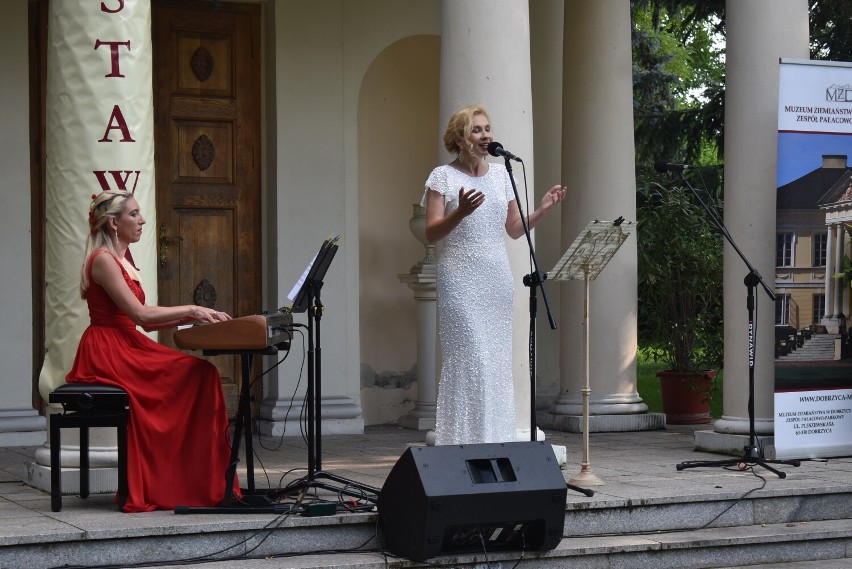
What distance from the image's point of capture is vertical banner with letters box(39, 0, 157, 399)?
7.52 meters

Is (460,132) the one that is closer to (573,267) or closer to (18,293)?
(573,267)

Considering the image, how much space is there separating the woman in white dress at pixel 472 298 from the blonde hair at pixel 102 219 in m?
1.62

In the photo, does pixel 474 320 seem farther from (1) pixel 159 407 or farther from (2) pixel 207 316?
(1) pixel 159 407

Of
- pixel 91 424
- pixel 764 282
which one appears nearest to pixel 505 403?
pixel 91 424

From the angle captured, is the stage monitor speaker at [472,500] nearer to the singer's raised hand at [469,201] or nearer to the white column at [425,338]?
the singer's raised hand at [469,201]

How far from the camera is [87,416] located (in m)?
6.85

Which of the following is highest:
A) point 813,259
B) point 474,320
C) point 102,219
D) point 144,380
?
point 102,219

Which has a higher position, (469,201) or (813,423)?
(469,201)

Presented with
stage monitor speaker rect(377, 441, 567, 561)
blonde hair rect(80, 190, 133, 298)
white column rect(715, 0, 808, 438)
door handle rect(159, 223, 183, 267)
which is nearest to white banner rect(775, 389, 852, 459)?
white column rect(715, 0, 808, 438)

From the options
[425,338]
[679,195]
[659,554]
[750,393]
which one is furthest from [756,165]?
[425,338]

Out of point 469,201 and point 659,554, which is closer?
point 469,201

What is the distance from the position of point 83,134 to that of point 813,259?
4892 millimetres

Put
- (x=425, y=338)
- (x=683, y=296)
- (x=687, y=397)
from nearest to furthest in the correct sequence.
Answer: (x=425, y=338) → (x=687, y=397) → (x=683, y=296)

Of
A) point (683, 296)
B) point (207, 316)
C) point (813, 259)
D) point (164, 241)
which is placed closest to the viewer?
point (207, 316)
